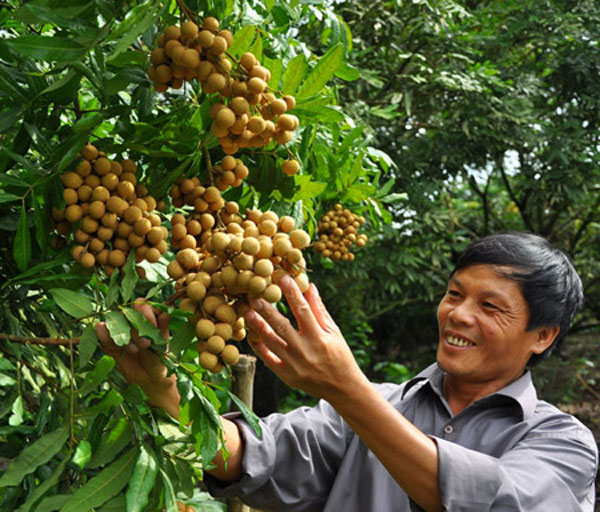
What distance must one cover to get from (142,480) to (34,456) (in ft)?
0.58

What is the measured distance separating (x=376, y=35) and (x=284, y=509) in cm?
366

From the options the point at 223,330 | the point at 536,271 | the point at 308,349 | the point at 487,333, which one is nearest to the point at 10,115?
the point at 223,330

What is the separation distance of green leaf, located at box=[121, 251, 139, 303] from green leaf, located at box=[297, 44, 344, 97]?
412 millimetres

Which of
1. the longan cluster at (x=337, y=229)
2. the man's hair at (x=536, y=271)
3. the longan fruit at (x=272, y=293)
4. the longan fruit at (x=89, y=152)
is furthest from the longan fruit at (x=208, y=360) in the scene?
the longan cluster at (x=337, y=229)

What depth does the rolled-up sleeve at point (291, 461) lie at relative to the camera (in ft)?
5.68

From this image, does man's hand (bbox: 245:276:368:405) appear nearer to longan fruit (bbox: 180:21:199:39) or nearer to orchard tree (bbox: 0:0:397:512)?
orchard tree (bbox: 0:0:397:512)

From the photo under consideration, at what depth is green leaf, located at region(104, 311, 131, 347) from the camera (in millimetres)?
1030

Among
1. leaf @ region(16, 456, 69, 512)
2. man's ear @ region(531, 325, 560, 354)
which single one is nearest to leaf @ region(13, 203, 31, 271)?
leaf @ region(16, 456, 69, 512)

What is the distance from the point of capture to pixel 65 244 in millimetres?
1216

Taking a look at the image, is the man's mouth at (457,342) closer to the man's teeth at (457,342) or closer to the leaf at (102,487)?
the man's teeth at (457,342)

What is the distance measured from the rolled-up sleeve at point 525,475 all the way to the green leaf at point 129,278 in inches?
28.1

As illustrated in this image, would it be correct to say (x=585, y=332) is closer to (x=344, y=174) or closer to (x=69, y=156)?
(x=344, y=174)

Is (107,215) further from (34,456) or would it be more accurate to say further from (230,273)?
(34,456)

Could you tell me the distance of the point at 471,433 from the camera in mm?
1858
